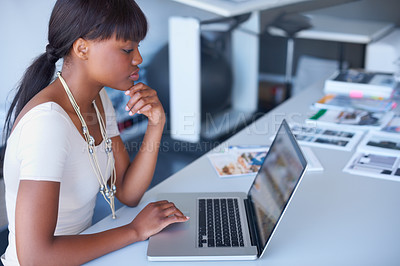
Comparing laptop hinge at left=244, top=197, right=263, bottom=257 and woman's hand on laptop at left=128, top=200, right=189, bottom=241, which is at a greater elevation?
woman's hand on laptop at left=128, top=200, right=189, bottom=241

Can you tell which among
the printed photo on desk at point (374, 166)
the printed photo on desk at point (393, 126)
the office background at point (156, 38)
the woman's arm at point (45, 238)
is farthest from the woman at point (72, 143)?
the printed photo on desk at point (393, 126)

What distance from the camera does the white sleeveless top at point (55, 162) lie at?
2.90 ft

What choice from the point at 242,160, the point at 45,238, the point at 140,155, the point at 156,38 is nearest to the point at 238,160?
the point at 242,160

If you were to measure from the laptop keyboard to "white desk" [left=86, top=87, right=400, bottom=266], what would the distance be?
0.06 meters

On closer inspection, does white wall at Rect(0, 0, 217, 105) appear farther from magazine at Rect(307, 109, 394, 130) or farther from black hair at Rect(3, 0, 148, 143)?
magazine at Rect(307, 109, 394, 130)

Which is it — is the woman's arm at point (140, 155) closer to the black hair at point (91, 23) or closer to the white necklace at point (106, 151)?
the white necklace at point (106, 151)

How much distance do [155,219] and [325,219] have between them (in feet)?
1.38

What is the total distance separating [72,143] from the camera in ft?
3.27

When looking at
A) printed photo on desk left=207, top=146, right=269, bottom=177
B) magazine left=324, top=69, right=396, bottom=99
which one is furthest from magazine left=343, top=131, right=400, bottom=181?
magazine left=324, top=69, right=396, bottom=99

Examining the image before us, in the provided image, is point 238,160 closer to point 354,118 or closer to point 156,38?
point 354,118

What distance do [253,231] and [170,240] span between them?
0.19 meters

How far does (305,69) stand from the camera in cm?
377

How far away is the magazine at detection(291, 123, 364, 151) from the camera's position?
150cm

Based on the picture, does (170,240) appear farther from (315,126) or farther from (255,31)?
(255,31)
